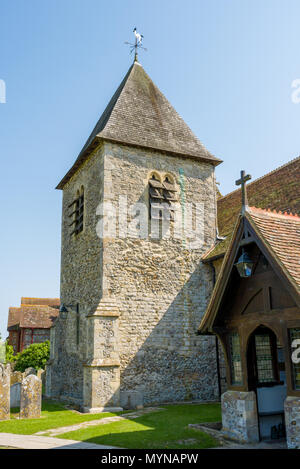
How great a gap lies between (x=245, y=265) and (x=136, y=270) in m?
7.73

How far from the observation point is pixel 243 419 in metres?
7.99

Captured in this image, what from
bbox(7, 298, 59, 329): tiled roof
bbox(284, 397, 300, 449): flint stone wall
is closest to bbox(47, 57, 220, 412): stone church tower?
bbox(284, 397, 300, 449): flint stone wall

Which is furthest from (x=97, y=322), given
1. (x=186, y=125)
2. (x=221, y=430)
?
(x=186, y=125)

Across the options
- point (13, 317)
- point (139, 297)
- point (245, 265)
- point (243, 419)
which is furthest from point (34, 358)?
point (245, 265)

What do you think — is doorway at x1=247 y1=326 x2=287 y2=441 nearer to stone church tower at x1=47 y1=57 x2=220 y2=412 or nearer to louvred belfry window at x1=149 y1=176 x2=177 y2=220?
stone church tower at x1=47 y1=57 x2=220 y2=412

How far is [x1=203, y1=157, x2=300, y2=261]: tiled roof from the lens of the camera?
15477mm

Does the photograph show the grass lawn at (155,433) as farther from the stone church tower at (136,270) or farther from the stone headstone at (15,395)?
the stone headstone at (15,395)

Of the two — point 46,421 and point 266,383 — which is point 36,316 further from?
point 266,383

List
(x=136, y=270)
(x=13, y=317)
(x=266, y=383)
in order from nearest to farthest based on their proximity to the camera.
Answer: (x=266, y=383) < (x=136, y=270) < (x=13, y=317)

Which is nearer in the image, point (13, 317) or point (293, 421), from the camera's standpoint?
point (293, 421)

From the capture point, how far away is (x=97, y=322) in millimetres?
13680

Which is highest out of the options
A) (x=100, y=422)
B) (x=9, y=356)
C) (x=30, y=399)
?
(x=9, y=356)

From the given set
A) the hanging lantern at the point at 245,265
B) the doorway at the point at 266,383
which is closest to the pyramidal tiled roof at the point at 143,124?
the hanging lantern at the point at 245,265
